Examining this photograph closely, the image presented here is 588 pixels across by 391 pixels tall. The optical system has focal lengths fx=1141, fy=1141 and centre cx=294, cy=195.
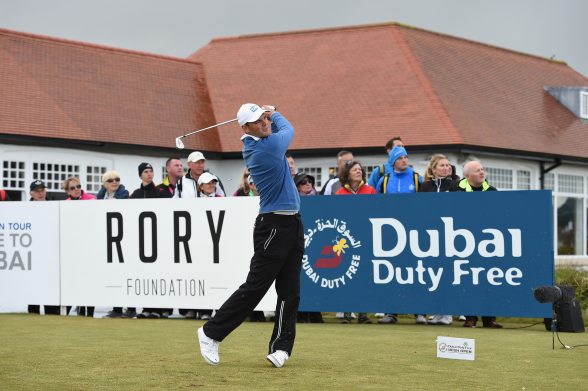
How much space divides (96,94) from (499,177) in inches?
473

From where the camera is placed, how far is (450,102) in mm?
32969

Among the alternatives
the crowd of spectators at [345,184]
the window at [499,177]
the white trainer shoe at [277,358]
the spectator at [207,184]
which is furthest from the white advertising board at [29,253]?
the window at [499,177]

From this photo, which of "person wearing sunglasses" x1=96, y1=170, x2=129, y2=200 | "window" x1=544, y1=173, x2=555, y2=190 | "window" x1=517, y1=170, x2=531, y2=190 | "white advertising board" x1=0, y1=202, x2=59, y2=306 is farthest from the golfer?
"window" x1=544, y1=173, x2=555, y2=190

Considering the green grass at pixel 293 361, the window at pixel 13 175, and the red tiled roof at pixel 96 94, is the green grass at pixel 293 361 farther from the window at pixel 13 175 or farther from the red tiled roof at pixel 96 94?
the red tiled roof at pixel 96 94

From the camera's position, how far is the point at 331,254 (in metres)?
14.0

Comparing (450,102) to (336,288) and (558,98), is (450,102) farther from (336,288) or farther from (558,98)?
(336,288)

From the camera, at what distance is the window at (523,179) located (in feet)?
114

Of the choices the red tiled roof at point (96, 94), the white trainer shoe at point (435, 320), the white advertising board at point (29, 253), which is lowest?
the white trainer shoe at point (435, 320)

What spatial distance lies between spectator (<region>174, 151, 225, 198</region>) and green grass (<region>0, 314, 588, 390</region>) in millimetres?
A: 2662

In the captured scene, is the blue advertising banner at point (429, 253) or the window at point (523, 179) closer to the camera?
the blue advertising banner at point (429, 253)

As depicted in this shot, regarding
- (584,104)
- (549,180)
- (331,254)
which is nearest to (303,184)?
(331,254)

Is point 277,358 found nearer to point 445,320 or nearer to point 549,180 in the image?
point 445,320

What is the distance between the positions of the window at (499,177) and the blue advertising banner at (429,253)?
19.9 metres

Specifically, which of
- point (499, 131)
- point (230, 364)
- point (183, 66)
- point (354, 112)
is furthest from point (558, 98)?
point (230, 364)
